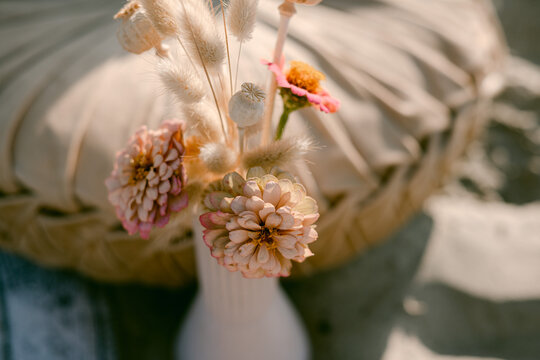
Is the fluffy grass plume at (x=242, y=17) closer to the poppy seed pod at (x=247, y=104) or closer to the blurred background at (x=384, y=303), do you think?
the poppy seed pod at (x=247, y=104)

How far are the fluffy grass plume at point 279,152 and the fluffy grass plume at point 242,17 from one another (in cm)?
9

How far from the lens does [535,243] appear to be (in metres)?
0.89

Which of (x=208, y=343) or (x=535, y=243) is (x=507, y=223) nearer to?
(x=535, y=243)

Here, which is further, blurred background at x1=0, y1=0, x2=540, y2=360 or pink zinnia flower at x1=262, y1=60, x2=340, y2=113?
blurred background at x1=0, y1=0, x2=540, y2=360

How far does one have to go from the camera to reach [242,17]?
36 cm

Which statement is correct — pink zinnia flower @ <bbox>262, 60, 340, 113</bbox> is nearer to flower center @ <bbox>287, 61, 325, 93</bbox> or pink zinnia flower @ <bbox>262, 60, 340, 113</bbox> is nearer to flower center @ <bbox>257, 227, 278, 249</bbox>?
flower center @ <bbox>287, 61, 325, 93</bbox>

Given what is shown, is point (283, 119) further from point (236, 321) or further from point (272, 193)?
point (236, 321)

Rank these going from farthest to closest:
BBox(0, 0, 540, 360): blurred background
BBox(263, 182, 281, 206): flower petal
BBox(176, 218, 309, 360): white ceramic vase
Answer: BBox(0, 0, 540, 360): blurred background
BBox(176, 218, 309, 360): white ceramic vase
BBox(263, 182, 281, 206): flower petal

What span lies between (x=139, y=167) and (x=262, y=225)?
134mm

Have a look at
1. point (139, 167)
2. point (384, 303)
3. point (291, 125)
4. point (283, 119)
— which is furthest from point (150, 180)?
point (384, 303)

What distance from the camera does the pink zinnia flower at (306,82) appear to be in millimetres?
380

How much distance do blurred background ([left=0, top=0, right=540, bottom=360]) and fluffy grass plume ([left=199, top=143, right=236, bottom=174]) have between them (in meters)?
0.52

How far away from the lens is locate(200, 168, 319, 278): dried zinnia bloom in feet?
1.13

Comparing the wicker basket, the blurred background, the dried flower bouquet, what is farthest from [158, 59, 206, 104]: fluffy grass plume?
the blurred background
